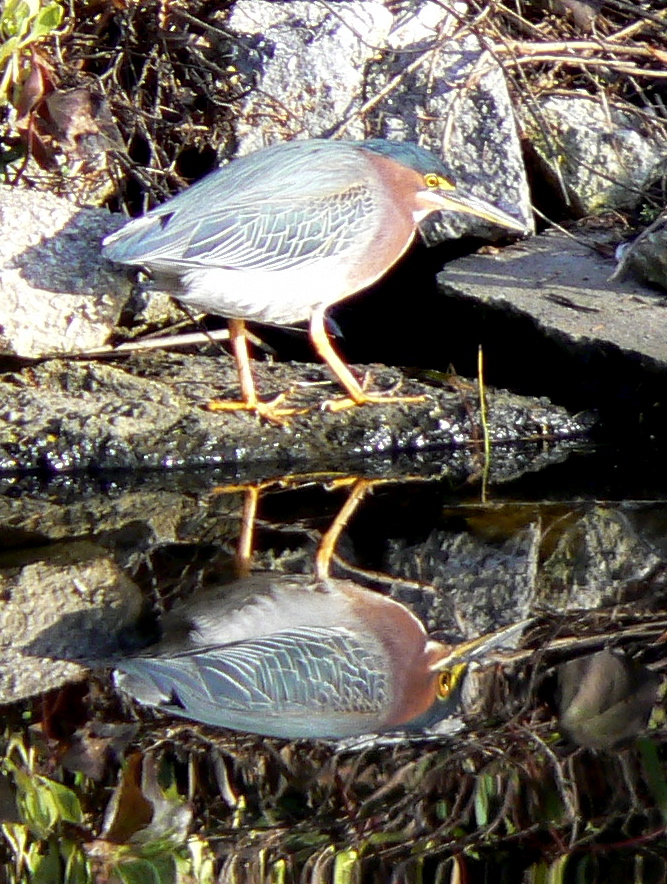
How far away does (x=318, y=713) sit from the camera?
3119 mm

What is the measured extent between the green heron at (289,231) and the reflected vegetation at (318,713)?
26.4 inches

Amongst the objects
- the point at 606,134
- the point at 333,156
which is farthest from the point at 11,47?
the point at 606,134

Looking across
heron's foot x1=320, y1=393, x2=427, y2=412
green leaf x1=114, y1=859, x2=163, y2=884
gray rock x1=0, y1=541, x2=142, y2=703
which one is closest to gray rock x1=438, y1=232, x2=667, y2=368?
heron's foot x1=320, y1=393, x2=427, y2=412

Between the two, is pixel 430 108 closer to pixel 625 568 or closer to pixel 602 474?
pixel 602 474

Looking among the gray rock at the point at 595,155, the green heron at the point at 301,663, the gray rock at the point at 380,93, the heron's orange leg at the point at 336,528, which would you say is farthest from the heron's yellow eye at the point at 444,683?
the gray rock at the point at 595,155

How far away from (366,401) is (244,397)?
452mm

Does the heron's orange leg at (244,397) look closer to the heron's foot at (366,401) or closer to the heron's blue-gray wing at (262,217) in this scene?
the heron's foot at (366,401)

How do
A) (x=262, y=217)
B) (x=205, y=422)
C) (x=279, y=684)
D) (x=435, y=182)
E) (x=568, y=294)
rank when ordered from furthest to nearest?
(x=568, y=294) → (x=435, y=182) → (x=205, y=422) → (x=262, y=217) → (x=279, y=684)

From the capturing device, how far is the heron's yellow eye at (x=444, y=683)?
313 cm

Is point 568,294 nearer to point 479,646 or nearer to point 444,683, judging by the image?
point 479,646

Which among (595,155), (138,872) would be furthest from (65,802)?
(595,155)

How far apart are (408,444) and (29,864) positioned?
2782mm

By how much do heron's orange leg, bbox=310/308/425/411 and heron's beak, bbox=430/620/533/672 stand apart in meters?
1.72

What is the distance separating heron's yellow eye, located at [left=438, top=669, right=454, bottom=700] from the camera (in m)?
3.13
